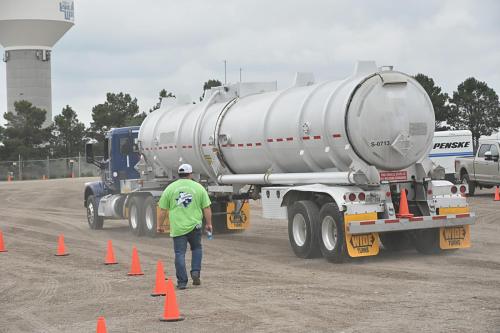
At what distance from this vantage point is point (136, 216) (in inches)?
979

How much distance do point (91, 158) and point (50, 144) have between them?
189 ft

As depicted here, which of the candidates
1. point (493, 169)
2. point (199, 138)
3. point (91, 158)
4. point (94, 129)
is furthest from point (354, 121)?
point (94, 129)

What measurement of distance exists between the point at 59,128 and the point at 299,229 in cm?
6834

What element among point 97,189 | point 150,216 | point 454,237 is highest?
point 97,189

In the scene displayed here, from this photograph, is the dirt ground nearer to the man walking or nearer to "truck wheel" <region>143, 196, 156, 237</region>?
the man walking

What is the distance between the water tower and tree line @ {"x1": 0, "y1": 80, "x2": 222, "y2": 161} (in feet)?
28.6

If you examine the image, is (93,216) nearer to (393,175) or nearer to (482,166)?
(393,175)

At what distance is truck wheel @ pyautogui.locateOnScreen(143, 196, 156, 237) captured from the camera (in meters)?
23.9

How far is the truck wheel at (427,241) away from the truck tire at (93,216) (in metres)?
11.9

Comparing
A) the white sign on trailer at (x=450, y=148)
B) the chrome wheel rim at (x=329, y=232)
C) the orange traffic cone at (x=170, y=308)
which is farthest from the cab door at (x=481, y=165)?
the orange traffic cone at (x=170, y=308)

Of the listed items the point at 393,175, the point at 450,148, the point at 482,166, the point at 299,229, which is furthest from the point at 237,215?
the point at 450,148

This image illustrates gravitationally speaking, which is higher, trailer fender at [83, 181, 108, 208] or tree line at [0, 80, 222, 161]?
tree line at [0, 80, 222, 161]

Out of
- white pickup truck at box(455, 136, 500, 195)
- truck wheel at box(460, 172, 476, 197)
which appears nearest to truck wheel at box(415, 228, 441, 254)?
white pickup truck at box(455, 136, 500, 195)

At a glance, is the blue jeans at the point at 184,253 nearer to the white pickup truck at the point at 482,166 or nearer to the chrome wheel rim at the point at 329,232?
the chrome wheel rim at the point at 329,232
